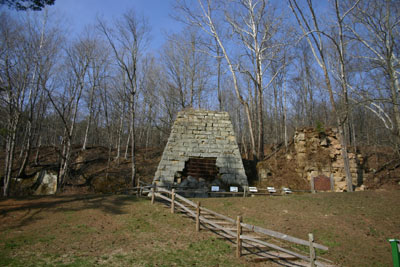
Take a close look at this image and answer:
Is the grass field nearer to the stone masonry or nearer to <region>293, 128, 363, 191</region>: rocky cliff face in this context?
the stone masonry

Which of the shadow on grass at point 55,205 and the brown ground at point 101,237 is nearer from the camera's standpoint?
the brown ground at point 101,237

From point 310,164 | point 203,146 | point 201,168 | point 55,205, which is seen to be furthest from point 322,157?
point 55,205

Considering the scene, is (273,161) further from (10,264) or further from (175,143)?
(10,264)

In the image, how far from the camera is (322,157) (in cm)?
1642

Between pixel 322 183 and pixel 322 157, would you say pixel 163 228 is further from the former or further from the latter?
pixel 322 157

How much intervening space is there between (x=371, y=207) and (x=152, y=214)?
8199 mm

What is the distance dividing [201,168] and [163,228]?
616cm

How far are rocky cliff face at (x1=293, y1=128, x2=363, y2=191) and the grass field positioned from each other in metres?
4.86

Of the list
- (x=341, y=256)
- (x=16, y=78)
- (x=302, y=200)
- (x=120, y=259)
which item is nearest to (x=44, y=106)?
(x=16, y=78)

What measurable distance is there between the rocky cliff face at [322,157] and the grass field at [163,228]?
486 cm

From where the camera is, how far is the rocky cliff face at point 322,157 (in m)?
15.9

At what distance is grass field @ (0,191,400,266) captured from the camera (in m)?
5.77

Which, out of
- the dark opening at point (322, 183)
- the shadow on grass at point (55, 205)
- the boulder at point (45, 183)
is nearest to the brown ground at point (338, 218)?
the dark opening at point (322, 183)

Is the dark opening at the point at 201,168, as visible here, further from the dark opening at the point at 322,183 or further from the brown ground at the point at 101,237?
the dark opening at the point at 322,183
